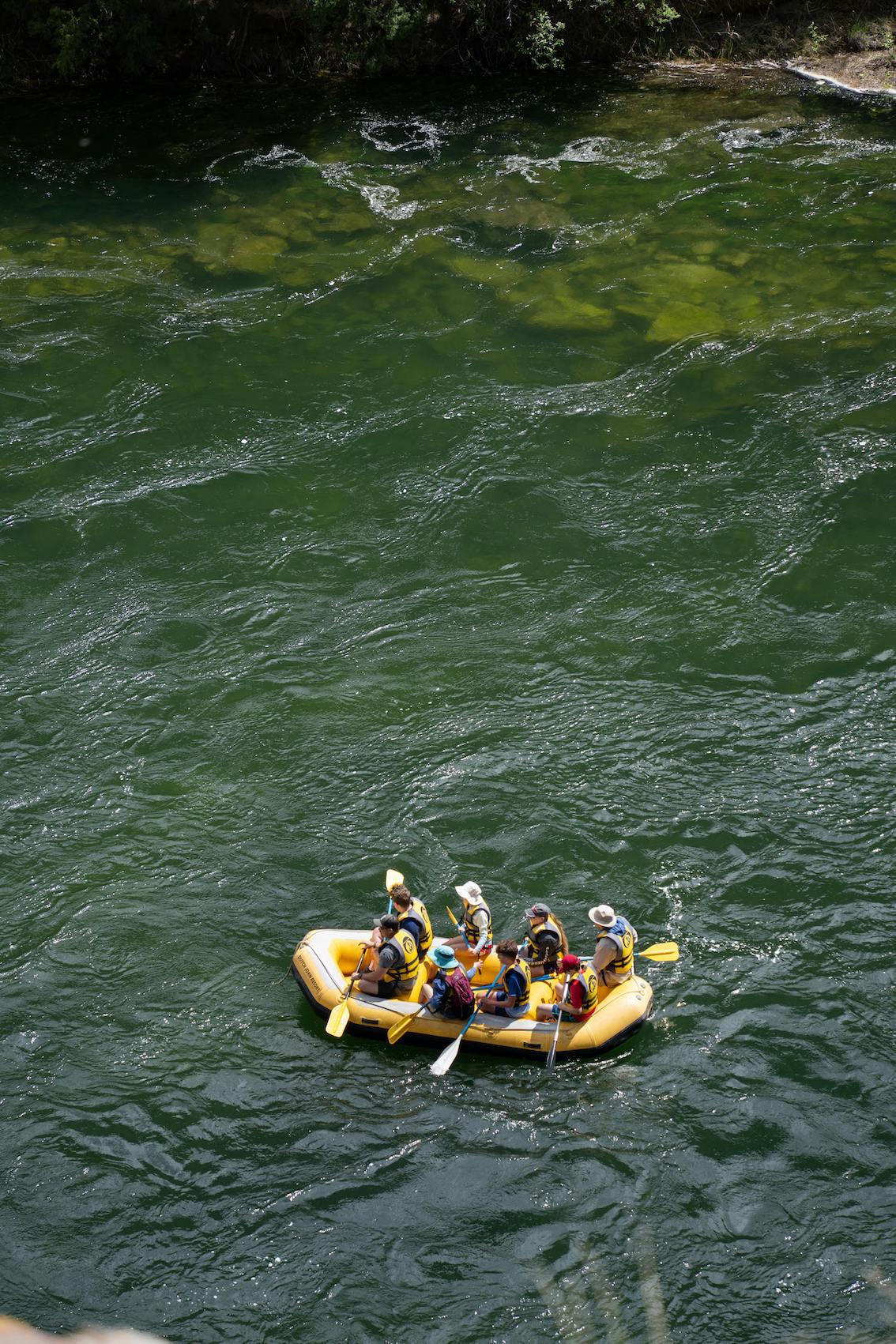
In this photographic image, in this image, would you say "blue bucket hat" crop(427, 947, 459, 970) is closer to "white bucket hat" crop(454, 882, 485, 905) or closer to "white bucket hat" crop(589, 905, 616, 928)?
"white bucket hat" crop(454, 882, 485, 905)

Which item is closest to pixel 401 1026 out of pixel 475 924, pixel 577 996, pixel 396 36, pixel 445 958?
pixel 445 958

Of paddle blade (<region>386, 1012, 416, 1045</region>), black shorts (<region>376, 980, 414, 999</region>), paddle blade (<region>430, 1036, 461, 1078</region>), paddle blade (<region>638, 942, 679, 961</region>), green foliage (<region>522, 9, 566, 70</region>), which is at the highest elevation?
green foliage (<region>522, 9, 566, 70</region>)

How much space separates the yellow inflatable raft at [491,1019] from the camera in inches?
348

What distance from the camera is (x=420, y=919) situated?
910 centimetres

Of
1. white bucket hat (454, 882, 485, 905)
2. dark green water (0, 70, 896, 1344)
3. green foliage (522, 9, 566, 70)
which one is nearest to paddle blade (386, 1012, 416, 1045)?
dark green water (0, 70, 896, 1344)

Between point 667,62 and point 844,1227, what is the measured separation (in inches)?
834

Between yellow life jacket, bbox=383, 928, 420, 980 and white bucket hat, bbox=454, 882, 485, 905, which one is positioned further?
white bucket hat, bbox=454, 882, 485, 905

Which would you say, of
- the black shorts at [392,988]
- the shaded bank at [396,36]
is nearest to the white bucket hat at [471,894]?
the black shorts at [392,988]

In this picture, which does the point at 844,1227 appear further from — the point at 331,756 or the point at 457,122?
the point at 457,122

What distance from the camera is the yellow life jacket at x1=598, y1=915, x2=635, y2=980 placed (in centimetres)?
885

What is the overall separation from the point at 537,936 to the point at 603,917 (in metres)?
0.49

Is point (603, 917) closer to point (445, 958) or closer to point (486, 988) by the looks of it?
point (486, 988)

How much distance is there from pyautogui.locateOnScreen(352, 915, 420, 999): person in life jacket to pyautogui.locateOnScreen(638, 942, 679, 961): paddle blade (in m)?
1.68

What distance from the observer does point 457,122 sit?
21188 millimetres
